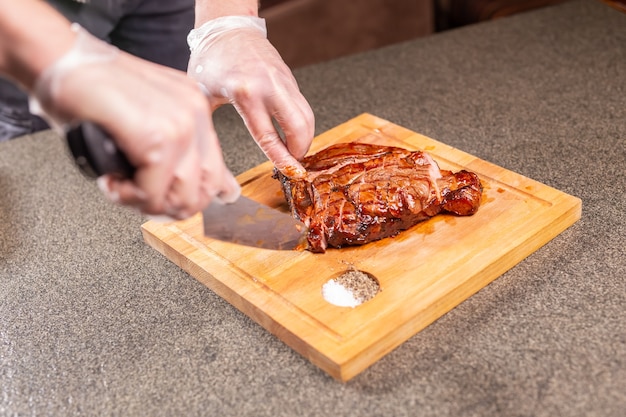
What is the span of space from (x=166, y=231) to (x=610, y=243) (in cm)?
122

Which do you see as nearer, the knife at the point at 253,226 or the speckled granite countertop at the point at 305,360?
the speckled granite countertop at the point at 305,360

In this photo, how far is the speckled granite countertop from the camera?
1493 millimetres

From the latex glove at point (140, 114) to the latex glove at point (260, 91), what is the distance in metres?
0.53

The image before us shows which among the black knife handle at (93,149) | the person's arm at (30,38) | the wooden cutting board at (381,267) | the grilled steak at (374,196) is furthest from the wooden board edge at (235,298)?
the person's arm at (30,38)

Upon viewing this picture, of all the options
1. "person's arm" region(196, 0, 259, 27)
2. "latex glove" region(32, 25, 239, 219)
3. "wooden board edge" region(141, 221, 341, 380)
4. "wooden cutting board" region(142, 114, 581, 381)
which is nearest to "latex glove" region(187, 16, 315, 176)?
"person's arm" region(196, 0, 259, 27)

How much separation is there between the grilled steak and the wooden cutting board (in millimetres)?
44

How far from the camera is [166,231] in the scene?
6.59 ft

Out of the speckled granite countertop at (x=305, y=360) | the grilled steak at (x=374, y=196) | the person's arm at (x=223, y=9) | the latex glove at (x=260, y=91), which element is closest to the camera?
the speckled granite countertop at (x=305, y=360)

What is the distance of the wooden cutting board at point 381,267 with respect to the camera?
5.20 ft

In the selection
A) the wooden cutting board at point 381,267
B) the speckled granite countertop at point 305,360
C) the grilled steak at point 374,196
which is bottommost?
the speckled granite countertop at point 305,360

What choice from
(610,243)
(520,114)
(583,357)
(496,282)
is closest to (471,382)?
(583,357)

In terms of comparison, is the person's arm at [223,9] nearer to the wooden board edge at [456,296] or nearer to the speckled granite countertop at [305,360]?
the speckled granite countertop at [305,360]

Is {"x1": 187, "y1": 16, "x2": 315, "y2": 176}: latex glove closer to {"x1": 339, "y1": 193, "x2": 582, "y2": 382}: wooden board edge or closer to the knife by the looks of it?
the knife

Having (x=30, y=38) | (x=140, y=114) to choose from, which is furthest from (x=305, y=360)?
(x=30, y=38)
